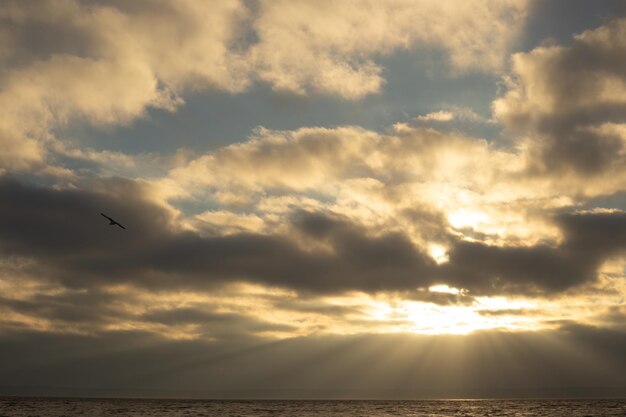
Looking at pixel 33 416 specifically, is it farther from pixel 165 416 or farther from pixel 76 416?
pixel 165 416

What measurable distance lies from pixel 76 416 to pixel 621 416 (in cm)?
19955

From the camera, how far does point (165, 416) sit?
19988 cm

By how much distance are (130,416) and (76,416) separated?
1981 centimetres

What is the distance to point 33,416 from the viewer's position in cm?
19112

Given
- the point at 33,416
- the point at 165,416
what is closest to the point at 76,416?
the point at 33,416

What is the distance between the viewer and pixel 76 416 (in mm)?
197250

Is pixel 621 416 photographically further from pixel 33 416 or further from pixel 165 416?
pixel 33 416

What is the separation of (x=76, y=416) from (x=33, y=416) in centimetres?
1422

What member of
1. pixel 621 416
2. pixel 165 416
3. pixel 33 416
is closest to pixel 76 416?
pixel 33 416

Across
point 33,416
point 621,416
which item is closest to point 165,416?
point 33,416

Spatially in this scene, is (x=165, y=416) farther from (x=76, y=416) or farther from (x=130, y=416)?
(x=76, y=416)

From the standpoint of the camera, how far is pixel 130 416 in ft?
648

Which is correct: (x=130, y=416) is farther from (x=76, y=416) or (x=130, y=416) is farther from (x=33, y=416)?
(x=33, y=416)

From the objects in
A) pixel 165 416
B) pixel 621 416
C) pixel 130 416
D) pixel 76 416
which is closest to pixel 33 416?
pixel 76 416
